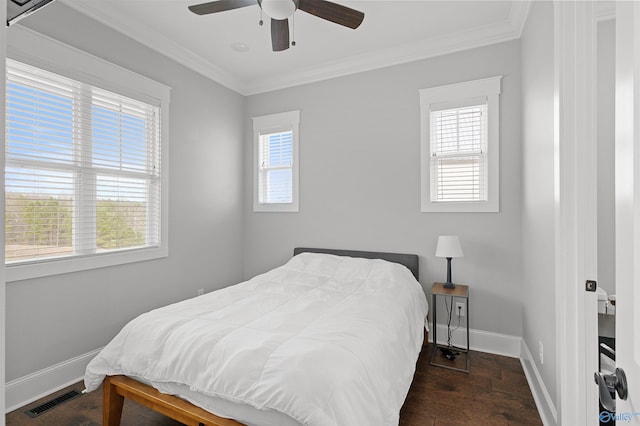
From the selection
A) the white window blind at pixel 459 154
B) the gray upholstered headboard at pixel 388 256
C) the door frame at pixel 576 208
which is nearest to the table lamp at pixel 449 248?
the gray upholstered headboard at pixel 388 256

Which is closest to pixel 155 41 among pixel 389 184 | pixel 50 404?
pixel 389 184

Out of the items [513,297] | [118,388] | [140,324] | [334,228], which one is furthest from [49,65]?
[513,297]

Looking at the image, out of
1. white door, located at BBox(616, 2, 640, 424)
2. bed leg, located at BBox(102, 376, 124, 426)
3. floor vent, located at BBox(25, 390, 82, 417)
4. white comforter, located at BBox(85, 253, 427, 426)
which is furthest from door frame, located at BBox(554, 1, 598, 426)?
floor vent, located at BBox(25, 390, 82, 417)

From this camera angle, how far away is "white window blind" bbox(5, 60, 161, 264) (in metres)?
2.24

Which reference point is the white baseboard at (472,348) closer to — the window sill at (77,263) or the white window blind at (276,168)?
the window sill at (77,263)

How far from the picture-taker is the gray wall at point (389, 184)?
9.84 ft

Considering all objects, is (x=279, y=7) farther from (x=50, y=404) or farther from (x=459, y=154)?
(x=50, y=404)

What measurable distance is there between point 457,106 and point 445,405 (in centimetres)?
260

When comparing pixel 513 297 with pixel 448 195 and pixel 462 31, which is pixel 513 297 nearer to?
pixel 448 195

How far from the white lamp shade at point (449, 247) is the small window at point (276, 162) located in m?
1.78

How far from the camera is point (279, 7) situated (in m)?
2.00

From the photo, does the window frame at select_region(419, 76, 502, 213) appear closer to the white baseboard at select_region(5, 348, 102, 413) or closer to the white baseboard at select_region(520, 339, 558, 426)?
the white baseboard at select_region(520, 339, 558, 426)

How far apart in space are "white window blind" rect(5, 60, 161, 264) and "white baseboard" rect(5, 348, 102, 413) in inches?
32.8

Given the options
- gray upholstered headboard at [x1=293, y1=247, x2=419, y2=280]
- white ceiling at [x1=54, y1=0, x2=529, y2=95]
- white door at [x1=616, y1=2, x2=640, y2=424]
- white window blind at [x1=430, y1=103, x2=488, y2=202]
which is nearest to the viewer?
white door at [x1=616, y1=2, x2=640, y2=424]
